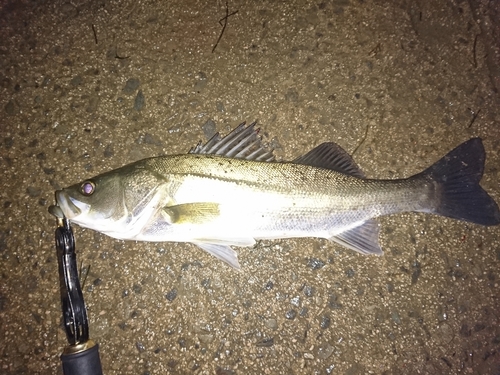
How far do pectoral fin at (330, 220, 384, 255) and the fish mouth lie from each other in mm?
1690

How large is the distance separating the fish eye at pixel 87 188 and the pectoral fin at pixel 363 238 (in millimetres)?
1629

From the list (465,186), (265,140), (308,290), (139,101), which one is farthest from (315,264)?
(139,101)

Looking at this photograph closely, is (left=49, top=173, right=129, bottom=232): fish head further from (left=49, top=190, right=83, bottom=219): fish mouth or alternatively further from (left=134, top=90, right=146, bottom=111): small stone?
(left=134, top=90, right=146, bottom=111): small stone

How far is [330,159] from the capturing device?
243cm

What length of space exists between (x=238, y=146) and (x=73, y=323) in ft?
4.82

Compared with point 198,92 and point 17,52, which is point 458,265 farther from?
point 17,52

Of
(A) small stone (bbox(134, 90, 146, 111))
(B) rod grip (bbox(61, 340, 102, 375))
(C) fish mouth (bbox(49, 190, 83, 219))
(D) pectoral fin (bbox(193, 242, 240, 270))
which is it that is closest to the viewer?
(B) rod grip (bbox(61, 340, 102, 375))

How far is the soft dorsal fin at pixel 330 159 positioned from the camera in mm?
2412

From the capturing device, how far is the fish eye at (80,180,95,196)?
2.20m

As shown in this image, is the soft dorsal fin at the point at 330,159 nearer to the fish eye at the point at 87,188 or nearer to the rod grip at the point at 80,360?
the fish eye at the point at 87,188

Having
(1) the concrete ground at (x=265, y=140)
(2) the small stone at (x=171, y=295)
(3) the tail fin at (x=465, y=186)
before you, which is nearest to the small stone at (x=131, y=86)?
(1) the concrete ground at (x=265, y=140)

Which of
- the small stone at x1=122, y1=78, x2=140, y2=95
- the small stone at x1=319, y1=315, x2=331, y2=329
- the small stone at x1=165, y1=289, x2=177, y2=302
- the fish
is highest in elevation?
the small stone at x1=122, y1=78, x2=140, y2=95

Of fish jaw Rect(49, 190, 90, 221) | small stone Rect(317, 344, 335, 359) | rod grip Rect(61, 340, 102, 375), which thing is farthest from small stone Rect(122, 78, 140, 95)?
small stone Rect(317, 344, 335, 359)

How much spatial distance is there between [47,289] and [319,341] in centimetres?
200
